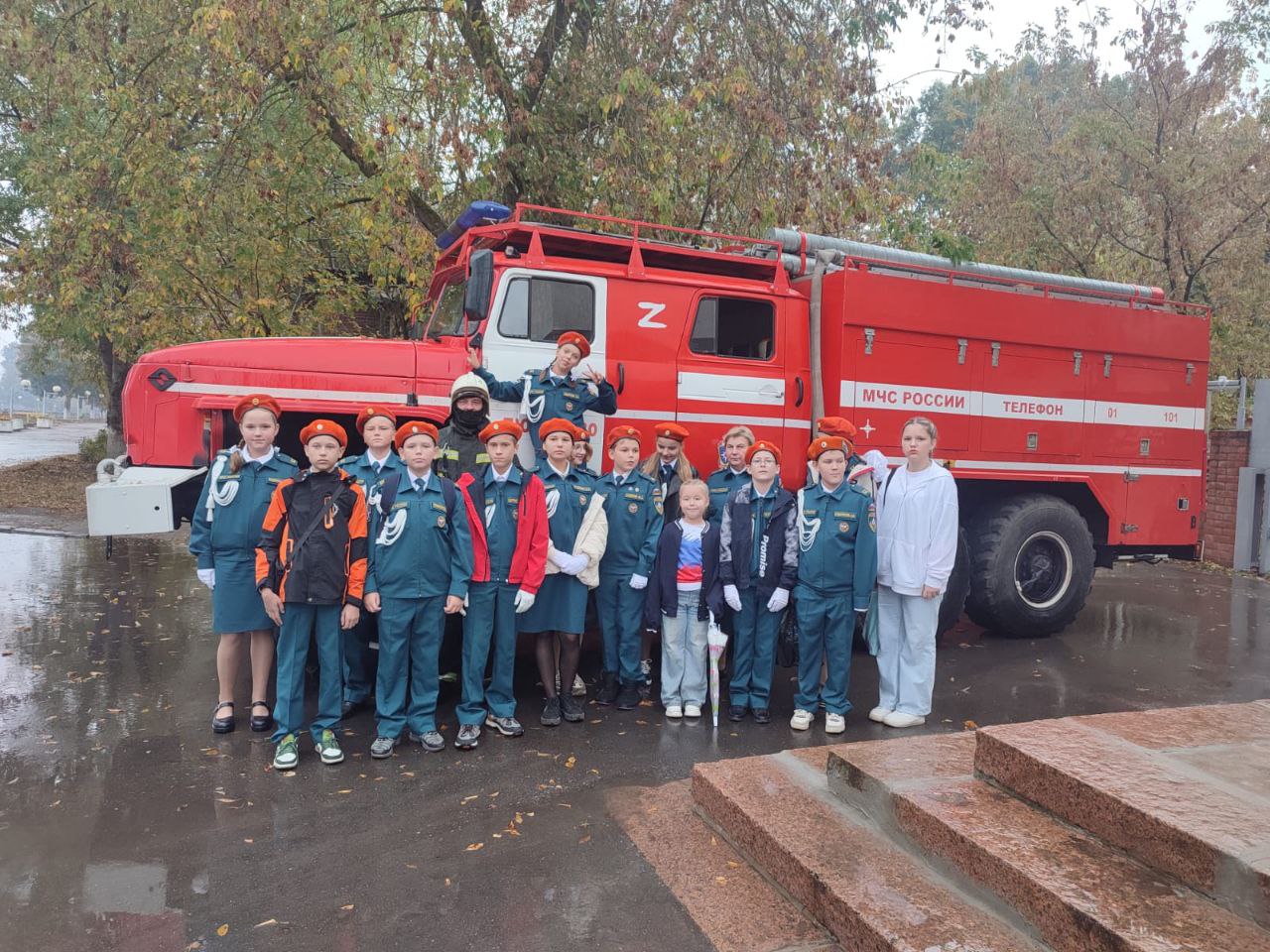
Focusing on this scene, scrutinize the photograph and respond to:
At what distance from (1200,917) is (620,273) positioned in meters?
4.95

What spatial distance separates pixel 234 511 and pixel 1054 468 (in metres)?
6.36

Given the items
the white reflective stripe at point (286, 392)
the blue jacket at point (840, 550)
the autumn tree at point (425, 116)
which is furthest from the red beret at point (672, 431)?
the autumn tree at point (425, 116)

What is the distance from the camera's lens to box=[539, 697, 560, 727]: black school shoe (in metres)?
5.21

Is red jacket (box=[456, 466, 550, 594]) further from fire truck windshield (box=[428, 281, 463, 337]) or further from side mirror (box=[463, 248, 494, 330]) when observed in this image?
fire truck windshield (box=[428, 281, 463, 337])

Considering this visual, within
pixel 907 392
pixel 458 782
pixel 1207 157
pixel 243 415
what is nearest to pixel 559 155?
pixel 907 392

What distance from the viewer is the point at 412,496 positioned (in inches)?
187

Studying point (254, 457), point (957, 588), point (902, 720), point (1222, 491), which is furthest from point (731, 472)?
point (1222, 491)

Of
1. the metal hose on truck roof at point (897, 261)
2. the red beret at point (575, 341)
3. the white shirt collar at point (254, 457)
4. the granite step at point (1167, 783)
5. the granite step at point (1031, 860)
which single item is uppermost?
the metal hose on truck roof at point (897, 261)

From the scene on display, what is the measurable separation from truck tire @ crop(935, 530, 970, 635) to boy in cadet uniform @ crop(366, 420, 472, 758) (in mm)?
4160

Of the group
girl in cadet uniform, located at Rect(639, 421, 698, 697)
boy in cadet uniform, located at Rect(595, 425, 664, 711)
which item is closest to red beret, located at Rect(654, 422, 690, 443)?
girl in cadet uniform, located at Rect(639, 421, 698, 697)

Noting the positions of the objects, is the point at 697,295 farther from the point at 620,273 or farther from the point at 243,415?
the point at 243,415

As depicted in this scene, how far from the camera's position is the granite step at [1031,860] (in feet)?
8.34

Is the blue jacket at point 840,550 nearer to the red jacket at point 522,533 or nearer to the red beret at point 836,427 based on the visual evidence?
the red beret at point 836,427

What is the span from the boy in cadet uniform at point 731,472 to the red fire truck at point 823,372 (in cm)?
57
